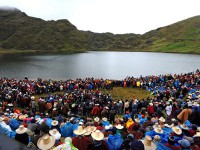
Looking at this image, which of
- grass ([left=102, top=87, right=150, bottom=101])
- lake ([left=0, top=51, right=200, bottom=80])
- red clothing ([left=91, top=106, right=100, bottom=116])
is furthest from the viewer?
lake ([left=0, top=51, right=200, bottom=80])

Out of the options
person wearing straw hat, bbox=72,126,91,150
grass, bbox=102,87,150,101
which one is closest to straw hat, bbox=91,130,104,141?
person wearing straw hat, bbox=72,126,91,150

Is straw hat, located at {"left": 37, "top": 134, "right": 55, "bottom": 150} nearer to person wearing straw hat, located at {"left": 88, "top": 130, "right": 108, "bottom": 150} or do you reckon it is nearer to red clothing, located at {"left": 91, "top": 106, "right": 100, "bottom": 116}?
person wearing straw hat, located at {"left": 88, "top": 130, "right": 108, "bottom": 150}

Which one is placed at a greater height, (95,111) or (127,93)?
(95,111)

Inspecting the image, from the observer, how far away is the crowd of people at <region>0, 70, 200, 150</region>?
8953mm

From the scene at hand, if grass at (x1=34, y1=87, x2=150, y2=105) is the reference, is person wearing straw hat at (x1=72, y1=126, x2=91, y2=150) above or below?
above

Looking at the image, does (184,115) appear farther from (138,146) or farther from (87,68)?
(87,68)

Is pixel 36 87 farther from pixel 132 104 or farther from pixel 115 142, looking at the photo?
pixel 115 142

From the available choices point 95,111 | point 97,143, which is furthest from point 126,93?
point 97,143

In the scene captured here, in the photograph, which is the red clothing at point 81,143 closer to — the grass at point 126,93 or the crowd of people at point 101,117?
the crowd of people at point 101,117

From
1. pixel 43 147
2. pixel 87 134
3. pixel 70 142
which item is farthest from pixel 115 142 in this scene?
pixel 43 147

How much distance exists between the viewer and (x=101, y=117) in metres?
19.8

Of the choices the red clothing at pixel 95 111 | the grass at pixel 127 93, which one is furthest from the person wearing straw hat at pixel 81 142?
the grass at pixel 127 93

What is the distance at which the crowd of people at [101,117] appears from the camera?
8.95m

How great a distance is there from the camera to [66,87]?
3209 cm
